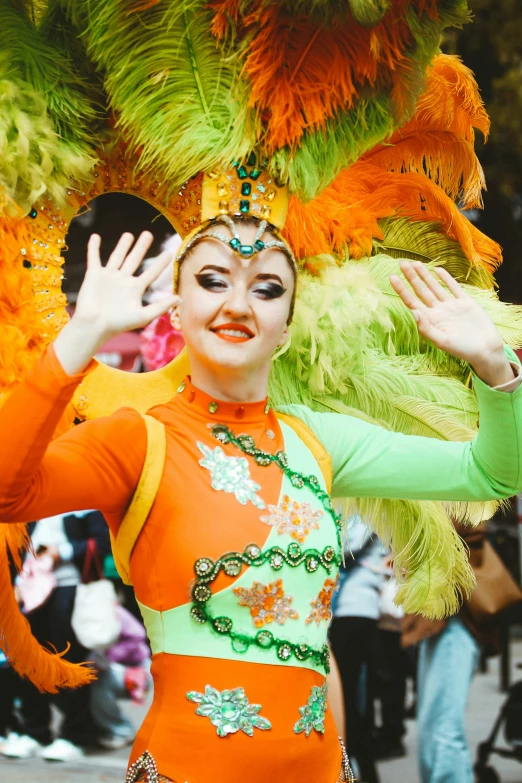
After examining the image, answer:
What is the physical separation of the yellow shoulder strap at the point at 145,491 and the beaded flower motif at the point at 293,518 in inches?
9.4

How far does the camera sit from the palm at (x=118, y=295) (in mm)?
1952

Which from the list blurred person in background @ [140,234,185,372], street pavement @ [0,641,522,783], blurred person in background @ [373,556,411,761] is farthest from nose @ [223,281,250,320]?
street pavement @ [0,641,522,783]

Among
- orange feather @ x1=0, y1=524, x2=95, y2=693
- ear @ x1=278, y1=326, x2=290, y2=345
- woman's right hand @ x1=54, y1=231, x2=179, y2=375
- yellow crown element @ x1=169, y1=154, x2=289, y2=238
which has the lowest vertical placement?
orange feather @ x1=0, y1=524, x2=95, y2=693

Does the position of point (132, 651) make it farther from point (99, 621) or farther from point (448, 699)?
point (448, 699)

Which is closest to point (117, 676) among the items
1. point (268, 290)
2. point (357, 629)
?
point (357, 629)

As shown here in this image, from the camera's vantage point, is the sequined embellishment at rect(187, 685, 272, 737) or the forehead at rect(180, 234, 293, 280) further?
the forehead at rect(180, 234, 293, 280)

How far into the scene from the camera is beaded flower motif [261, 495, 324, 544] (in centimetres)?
217

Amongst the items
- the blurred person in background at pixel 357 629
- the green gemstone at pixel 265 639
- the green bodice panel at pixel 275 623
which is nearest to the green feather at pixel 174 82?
the green bodice panel at pixel 275 623

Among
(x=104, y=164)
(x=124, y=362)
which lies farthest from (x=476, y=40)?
(x=104, y=164)

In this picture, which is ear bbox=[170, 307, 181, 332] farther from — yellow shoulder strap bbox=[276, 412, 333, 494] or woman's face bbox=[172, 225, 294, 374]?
yellow shoulder strap bbox=[276, 412, 333, 494]

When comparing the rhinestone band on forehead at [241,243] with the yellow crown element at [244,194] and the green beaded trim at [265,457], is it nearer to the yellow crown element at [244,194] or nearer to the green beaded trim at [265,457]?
the yellow crown element at [244,194]

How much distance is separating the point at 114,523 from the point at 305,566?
0.42 m

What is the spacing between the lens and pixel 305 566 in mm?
2176

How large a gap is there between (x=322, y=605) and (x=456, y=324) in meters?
0.67
